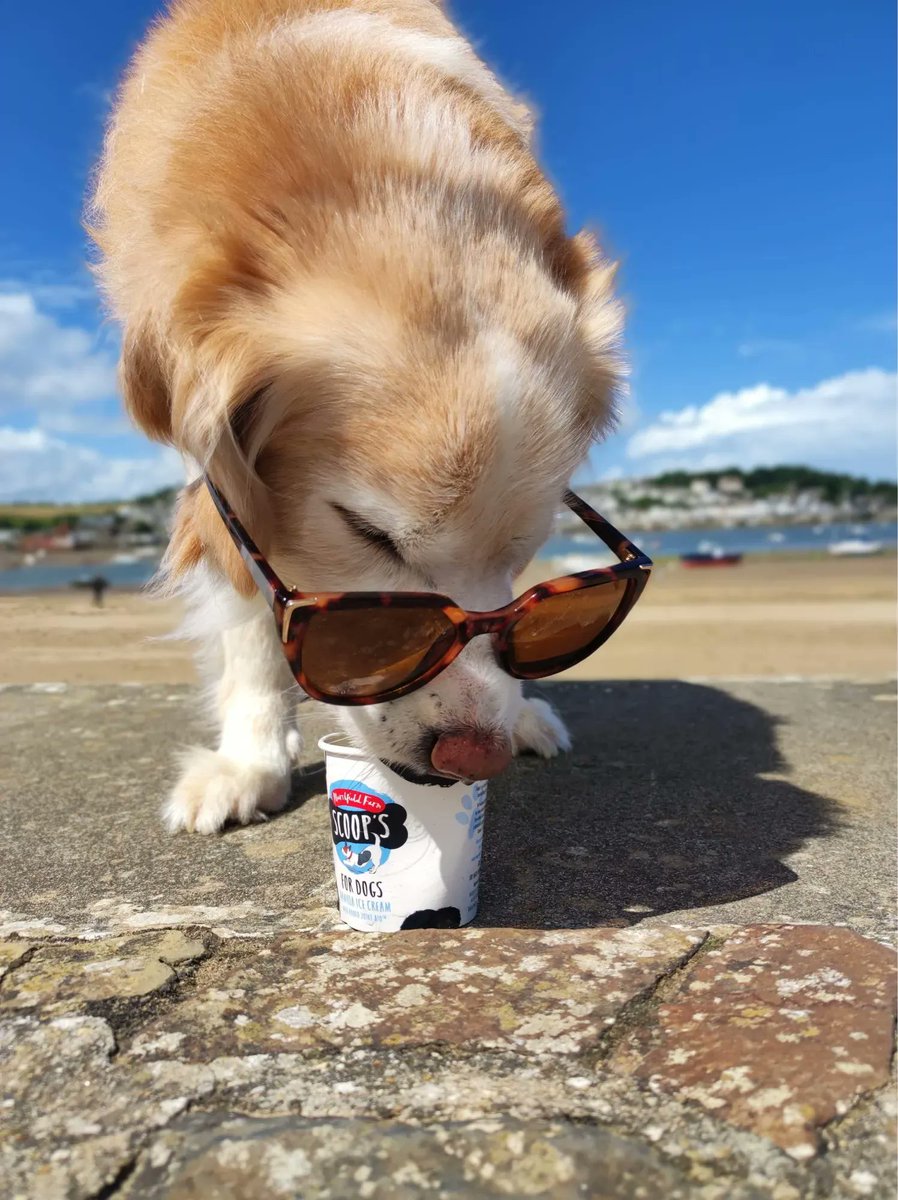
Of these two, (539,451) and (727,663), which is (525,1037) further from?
(727,663)

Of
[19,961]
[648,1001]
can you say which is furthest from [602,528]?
[19,961]

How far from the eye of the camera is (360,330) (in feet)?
5.97

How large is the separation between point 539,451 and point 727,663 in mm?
9406

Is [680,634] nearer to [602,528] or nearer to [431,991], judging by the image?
[602,528]

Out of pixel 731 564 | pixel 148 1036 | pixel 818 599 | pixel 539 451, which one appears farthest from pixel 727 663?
pixel 731 564

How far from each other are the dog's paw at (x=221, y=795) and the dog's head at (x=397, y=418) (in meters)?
0.55

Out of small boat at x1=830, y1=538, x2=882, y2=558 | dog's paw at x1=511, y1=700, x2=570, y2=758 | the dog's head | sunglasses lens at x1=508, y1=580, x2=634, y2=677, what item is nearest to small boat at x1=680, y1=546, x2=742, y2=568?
small boat at x1=830, y1=538, x2=882, y2=558

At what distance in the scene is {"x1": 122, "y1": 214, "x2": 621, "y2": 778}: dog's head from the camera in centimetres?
177

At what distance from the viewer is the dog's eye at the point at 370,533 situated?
1876 millimetres

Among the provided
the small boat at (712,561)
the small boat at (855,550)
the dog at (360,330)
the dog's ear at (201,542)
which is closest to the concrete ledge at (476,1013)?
the dog at (360,330)

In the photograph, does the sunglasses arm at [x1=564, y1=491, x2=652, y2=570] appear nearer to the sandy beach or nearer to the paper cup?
the paper cup

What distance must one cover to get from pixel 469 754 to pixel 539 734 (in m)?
1.19

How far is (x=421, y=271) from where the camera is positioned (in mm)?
1819

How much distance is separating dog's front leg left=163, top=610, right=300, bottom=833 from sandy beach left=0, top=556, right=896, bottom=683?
322 millimetres
